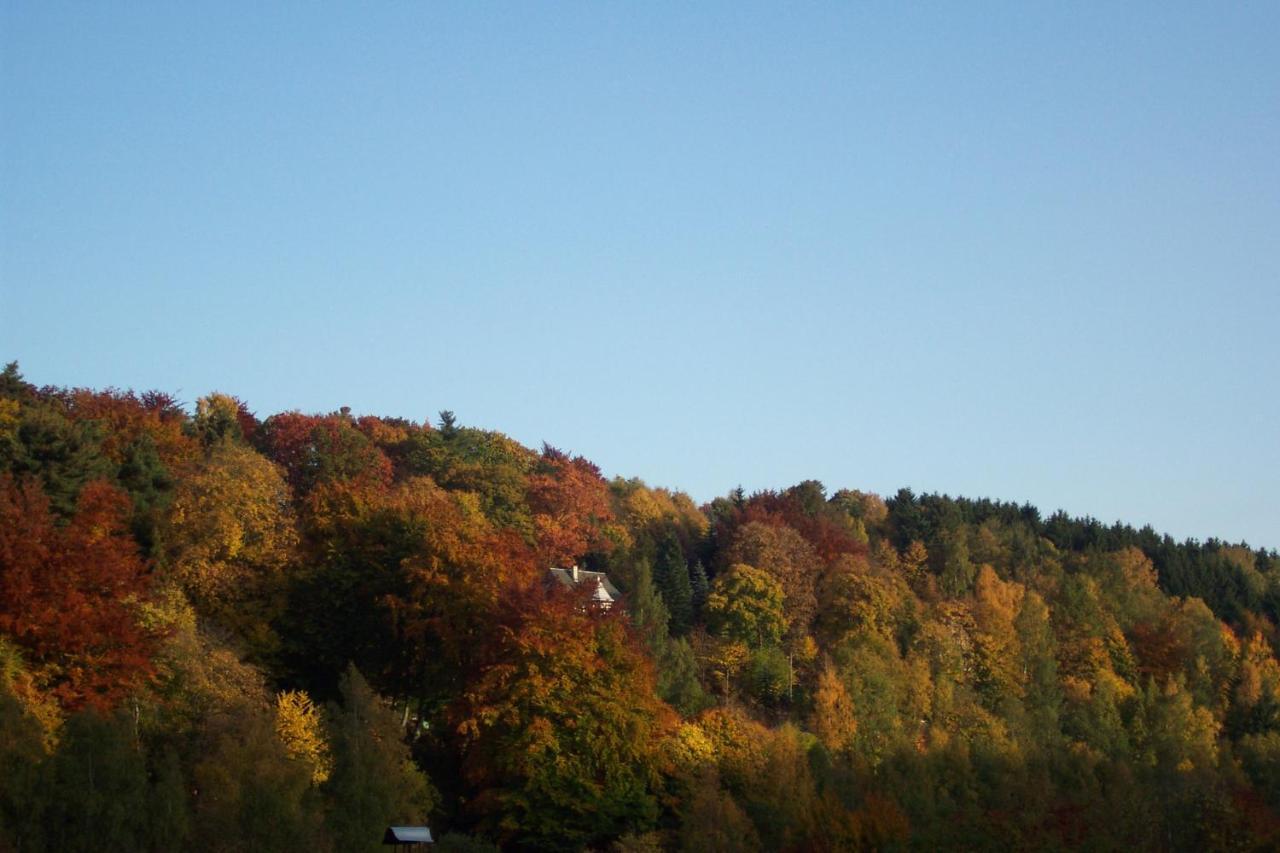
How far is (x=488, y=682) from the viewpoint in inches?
2135

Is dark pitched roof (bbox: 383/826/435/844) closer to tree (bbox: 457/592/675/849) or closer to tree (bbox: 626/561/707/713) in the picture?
tree (bbox: 457/592/675/849)

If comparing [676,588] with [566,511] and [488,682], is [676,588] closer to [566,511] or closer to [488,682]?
[566,511]

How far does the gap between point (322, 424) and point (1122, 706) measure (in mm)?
48713

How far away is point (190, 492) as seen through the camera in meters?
60.4

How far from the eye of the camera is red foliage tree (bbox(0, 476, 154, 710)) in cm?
4641

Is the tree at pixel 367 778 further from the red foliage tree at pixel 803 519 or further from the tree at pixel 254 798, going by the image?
the red foliage tree at pixel 803 519

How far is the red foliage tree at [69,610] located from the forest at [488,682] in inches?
4.6

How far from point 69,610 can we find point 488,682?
14.3 m

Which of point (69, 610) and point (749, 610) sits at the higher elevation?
point (749, 610)

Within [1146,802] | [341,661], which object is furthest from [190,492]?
[1146,802]

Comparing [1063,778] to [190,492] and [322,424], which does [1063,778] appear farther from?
[322,424]

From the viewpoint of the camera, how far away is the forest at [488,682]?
44625mm

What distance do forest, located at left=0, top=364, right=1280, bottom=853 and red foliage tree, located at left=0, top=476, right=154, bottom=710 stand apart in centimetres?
12

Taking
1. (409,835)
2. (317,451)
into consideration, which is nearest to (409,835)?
(409,835)
